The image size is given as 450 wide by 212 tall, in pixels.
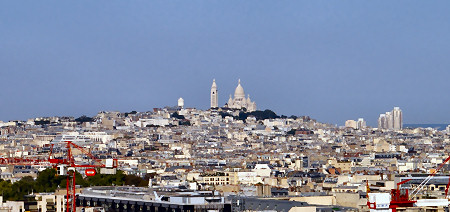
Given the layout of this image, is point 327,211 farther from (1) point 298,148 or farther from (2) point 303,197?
(1) point 298,148

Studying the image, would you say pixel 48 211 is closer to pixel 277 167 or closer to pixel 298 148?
pixel 277 167

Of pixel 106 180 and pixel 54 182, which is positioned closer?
pixel 54 182

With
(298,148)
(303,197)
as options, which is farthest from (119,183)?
(298,148)

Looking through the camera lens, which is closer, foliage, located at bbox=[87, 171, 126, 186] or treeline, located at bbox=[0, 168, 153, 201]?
treeline, located at bbox=[0, 168, 153, 201]

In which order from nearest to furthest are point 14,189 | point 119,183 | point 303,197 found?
point 303,197, point 14,189, point 119,183

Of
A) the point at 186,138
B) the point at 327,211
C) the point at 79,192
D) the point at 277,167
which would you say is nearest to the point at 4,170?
the point at 277,167

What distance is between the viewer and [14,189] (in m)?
78.2

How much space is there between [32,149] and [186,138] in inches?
1530

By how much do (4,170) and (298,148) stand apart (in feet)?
209

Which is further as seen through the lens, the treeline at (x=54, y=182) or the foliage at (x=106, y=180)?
the foliage at (x=106, y=180)

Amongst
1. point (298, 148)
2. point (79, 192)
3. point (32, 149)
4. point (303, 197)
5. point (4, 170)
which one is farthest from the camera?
point (298, 148)

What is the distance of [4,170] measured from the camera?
119 meters

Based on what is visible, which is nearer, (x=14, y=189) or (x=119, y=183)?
(x=14, y=189)

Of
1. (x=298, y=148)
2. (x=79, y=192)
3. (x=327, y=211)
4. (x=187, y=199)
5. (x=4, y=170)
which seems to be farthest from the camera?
(x=298, y=148)
